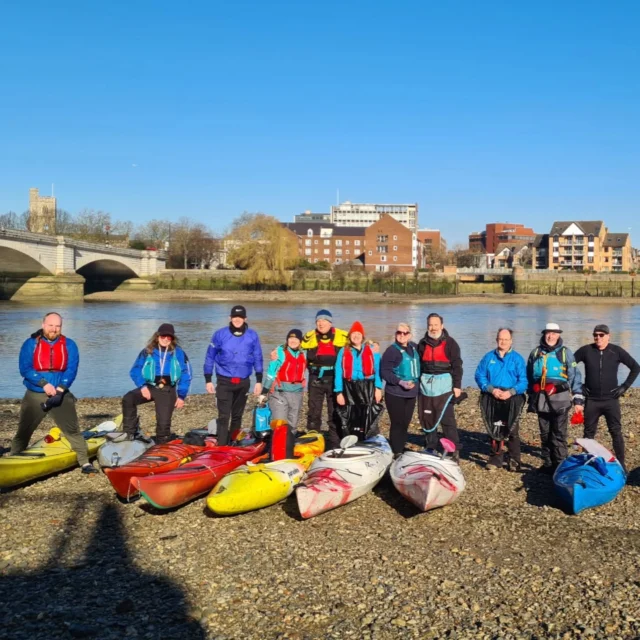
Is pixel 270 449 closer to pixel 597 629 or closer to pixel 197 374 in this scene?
pixel 597 629

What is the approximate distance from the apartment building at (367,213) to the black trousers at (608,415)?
141596 mm

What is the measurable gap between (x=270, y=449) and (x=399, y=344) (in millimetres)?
2031

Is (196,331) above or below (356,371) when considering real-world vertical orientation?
below

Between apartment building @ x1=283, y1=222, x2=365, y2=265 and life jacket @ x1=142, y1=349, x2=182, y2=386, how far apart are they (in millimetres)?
97152

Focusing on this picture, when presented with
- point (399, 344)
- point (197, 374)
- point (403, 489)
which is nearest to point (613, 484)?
point (403, 489)

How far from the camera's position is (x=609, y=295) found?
81750 mm

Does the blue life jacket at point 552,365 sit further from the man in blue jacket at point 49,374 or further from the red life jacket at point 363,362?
the man in blue jacket at point 49,374

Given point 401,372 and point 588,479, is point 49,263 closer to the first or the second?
point 401,372

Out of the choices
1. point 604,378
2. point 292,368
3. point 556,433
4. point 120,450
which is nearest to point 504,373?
point 556,433

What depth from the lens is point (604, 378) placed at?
25.0 ft


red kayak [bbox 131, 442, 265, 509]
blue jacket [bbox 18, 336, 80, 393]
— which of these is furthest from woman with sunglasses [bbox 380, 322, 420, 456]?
blue jacket [bbox 18, 336, 80, 393]

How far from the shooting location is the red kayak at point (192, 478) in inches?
262

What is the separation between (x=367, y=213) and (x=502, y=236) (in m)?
31.1

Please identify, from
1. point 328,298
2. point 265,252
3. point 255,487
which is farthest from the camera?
point 265,252
